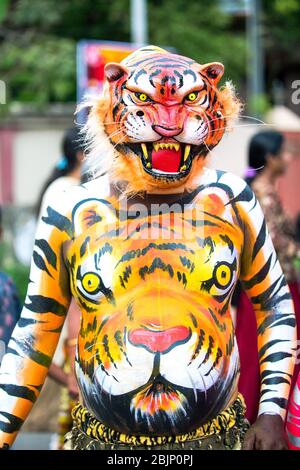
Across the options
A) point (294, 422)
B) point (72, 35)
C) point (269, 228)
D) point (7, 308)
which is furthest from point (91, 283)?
point (72, 35)

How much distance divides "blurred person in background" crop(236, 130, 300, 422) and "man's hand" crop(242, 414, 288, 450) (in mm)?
837

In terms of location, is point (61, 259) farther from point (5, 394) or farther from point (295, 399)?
point (295, 399)

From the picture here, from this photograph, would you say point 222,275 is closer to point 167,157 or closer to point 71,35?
point 167,157

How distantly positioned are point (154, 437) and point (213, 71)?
1.06 metres

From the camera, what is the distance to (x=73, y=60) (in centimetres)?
1847

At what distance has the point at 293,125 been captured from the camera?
59.8ft

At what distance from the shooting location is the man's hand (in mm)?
2730

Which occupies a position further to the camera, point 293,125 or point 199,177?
point 293,125

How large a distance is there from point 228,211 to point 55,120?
46.3ft

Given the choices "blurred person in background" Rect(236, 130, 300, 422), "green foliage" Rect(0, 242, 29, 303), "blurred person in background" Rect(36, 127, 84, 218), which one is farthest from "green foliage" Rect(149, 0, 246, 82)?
"blurred person in background" Rect(36, 127, 84, 218)

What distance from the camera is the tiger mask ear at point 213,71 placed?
279 cm

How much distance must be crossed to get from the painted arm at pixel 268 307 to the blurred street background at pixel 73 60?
6.10 meters

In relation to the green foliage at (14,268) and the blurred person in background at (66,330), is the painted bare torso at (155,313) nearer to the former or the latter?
the blurred person in background at (66,330)

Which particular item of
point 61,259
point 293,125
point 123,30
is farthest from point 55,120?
point 61,259
